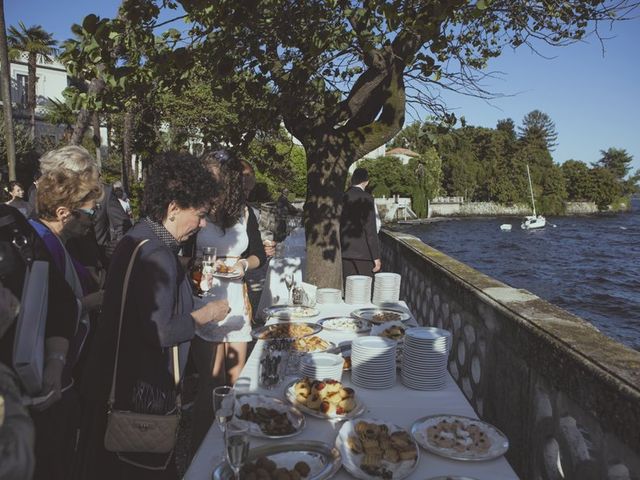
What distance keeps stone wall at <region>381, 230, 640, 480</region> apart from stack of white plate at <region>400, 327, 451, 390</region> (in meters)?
0.39

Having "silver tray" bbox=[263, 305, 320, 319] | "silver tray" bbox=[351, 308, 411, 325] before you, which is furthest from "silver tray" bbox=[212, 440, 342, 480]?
"silver tray" bbox=[263, 305, 320, 319]

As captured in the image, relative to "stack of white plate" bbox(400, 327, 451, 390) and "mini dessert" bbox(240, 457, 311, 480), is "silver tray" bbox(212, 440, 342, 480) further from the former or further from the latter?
"stack of white plate" bbox(400, 327, 451, 390)

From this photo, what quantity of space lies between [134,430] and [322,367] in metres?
0.98

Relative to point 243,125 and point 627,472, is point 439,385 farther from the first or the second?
point 243,125

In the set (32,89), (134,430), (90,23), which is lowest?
(134,430)

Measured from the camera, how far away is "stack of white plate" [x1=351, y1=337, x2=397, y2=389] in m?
2.92

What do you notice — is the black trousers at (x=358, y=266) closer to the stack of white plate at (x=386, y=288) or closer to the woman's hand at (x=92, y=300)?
the stack of white plate at (x=386, y=288)

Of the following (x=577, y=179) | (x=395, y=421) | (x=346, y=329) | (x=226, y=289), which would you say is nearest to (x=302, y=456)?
(x=395, y=421)

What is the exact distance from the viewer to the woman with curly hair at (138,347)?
256 cm

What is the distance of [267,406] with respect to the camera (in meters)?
2.51

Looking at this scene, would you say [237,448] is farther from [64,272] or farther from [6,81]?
[6,81]

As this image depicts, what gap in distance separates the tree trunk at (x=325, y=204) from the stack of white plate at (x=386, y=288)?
1.28 metres

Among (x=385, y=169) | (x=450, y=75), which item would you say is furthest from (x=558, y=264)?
(x=450, y=75)

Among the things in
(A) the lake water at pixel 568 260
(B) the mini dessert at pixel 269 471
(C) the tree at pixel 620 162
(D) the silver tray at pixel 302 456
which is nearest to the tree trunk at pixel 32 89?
(A) the lake water at pixel 568 260
